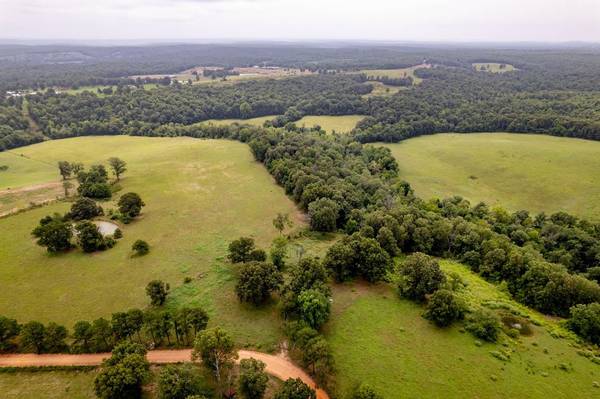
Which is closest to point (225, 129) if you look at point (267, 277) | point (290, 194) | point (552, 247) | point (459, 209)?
point (290, 194)

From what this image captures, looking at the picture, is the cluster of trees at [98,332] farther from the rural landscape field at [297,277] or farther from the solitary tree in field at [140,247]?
the solitary tree in field at [140,247]

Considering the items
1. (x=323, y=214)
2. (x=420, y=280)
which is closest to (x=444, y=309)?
(x=420, y=280)

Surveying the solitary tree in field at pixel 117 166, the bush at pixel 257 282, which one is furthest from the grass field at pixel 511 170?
the solitary tree in field at pixel 117 166

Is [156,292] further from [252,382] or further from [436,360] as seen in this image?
[436,360]

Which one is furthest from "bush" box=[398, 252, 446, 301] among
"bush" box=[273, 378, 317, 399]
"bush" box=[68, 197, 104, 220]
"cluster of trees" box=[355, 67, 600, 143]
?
"cluster of trees" box=[355, 67, 600, 143]

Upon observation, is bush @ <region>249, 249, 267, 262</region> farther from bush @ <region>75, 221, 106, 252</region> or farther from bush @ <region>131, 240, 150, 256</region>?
bush @ <region>75, 221, 106, 252</region>

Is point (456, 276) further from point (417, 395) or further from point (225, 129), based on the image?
point (225, 129)
